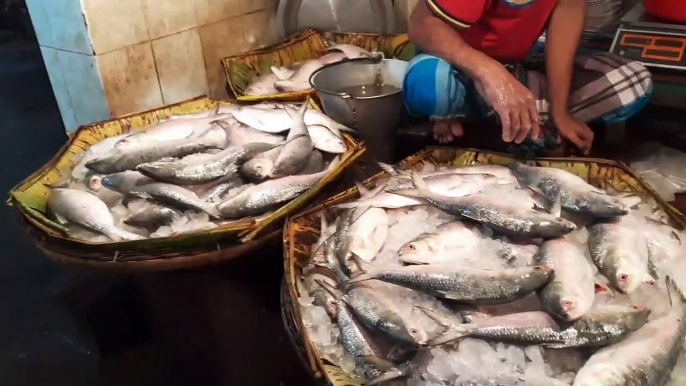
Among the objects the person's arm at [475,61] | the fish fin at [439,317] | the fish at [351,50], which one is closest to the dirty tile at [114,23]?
the fish at [351,50]

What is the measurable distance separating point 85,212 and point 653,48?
7.46ft

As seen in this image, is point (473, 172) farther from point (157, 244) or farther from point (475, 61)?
point (157, 244)

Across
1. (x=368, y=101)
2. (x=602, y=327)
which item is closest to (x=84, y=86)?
(x=368, y=101)

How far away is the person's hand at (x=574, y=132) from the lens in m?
2.05

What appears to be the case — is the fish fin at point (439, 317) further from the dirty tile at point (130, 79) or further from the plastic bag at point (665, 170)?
the dirty tile at point (130, 79)

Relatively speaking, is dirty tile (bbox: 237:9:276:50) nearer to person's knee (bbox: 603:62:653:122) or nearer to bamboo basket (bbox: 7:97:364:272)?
bamboo basket (bbox: 7:97:364:272)

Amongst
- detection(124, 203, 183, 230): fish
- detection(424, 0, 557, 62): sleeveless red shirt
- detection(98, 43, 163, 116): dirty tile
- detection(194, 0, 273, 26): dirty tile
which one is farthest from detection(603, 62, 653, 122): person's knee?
detection(98, 43, 163, 116): dirty tile

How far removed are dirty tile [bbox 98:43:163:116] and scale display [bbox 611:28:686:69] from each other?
78.9 inches

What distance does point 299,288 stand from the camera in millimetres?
1513

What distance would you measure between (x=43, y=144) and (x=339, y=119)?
2334 mm

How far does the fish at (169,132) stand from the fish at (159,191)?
18 cm

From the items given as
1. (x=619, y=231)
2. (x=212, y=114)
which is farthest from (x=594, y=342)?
(x=212, y=114)

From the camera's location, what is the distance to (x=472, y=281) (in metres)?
1.34

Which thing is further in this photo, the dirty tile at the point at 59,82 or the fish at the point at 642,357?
the dirty tile at the point at 59,82
